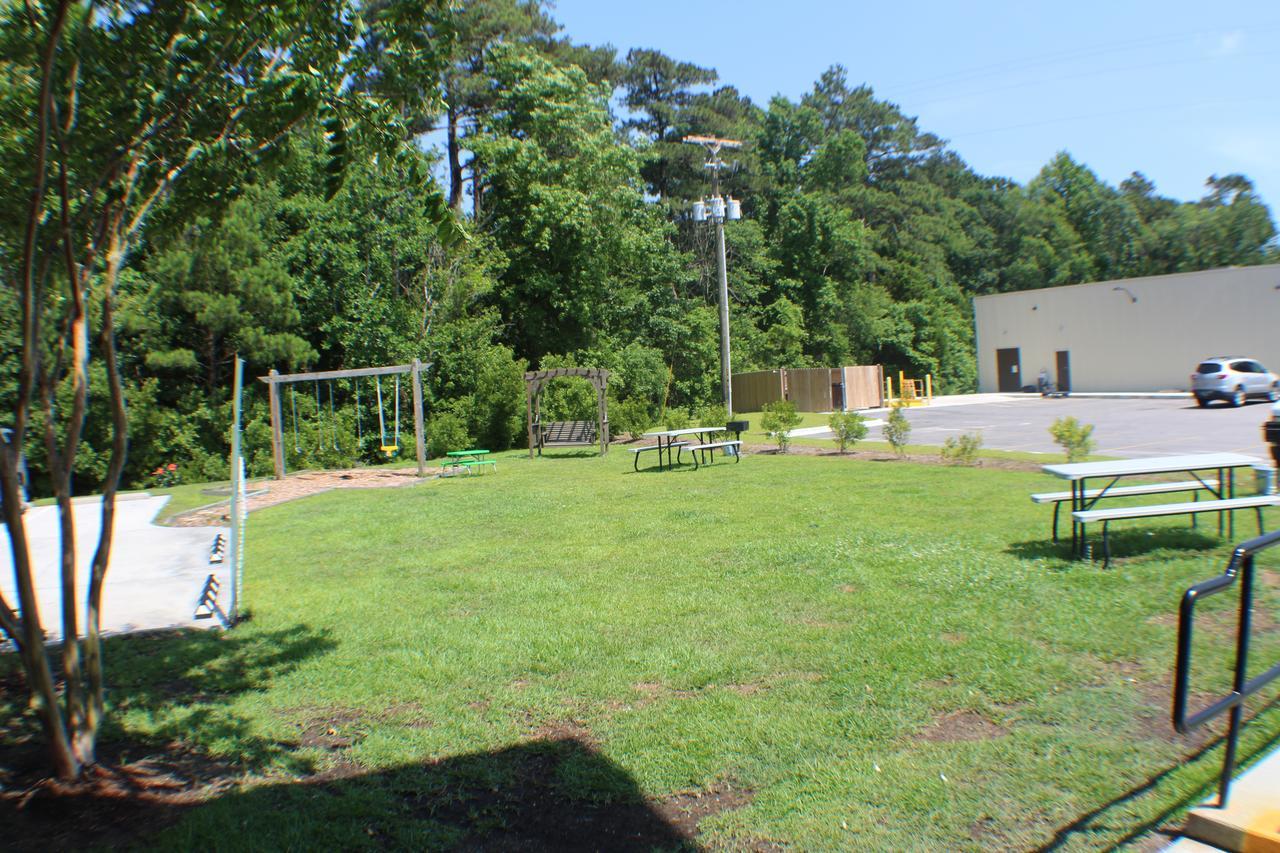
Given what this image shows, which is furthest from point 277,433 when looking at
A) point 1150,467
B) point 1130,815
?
point 1130,815

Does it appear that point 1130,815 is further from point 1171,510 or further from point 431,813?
point 1171,510

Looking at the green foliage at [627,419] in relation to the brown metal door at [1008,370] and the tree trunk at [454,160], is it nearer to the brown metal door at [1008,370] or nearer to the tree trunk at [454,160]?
the tree trunk at [454,160]

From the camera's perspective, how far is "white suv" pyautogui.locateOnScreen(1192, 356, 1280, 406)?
26.7 metres

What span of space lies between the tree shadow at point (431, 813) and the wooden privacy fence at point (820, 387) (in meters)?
31.6

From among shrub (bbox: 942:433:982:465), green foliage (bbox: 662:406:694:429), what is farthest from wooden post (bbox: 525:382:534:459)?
shrub (bbox: 942:433:982:465)

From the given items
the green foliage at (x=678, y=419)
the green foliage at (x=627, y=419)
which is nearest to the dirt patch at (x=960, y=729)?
the green foliage at (x=627, y=419)

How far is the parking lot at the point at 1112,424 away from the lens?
16153 mm

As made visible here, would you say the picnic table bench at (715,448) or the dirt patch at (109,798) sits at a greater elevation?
the picnic table bench at (715,448)

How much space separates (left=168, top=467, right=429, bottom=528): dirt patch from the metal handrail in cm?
1302

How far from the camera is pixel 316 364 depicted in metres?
27.3

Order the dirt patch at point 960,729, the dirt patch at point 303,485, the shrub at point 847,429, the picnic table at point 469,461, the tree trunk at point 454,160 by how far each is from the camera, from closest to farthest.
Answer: the dirt patch at point 960,729
the dirt patch at point 303,485
the shrub at point 847,429
the picnic table at point 469,461
the tree trunk at point 454,160

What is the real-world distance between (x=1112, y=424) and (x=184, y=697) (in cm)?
2233

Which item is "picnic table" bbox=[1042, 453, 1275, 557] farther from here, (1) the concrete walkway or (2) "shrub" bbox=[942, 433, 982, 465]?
(1) the concrete walkway

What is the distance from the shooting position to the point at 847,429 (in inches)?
695
